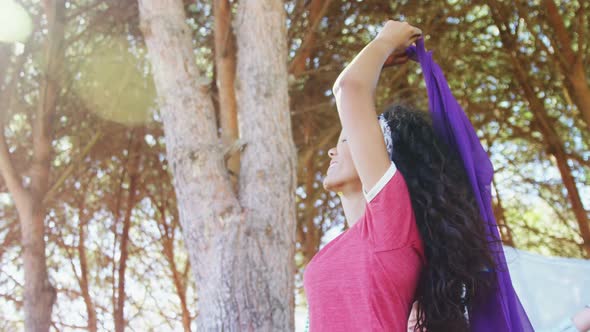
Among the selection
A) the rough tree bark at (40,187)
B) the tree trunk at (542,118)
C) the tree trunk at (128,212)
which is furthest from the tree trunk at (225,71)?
the tree trunk at (542,118)

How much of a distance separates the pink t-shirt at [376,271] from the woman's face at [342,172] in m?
0.18

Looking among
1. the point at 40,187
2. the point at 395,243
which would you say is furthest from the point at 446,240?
the point at 40,187

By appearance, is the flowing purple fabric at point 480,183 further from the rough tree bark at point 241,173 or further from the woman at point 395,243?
the rough tree bark at point 241,173

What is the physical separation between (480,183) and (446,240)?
0.17 m

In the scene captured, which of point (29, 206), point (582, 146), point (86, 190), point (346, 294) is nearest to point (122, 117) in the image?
point (86, 190)

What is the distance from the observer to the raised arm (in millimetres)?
1292

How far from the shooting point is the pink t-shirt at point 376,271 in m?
1.26

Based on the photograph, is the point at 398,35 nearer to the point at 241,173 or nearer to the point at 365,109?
the point at 365,109

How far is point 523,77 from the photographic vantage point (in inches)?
263

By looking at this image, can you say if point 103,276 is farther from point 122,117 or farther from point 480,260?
point 480,260

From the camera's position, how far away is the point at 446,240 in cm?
132

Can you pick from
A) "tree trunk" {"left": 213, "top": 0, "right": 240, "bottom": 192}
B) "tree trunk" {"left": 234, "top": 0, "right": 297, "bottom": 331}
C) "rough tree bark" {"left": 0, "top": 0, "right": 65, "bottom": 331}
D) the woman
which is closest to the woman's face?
the woman

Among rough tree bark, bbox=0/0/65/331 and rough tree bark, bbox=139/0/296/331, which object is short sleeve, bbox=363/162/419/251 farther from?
rough tree bark, bbox=0/0/65/331

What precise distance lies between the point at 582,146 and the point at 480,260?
609cm
